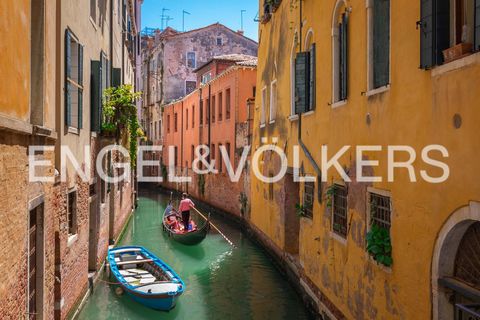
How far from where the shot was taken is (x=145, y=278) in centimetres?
1086

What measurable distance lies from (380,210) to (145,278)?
6.21 meters

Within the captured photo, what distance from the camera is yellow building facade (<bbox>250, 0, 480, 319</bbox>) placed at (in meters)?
A: 4.61

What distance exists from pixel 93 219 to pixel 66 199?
10.7 ft

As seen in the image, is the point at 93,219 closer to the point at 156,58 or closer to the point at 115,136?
the point at 115,136

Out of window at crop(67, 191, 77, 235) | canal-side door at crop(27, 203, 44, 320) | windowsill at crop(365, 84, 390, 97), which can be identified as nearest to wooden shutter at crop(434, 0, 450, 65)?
windowsill at crop(365, 84, 390, 97)

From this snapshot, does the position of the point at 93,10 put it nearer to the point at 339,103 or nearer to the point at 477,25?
the point at 339,103

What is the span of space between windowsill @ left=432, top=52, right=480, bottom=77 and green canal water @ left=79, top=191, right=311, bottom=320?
585cm

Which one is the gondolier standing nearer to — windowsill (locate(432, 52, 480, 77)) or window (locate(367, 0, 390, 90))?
window (locate(367, 0, 390, 90))

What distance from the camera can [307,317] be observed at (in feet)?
30.1

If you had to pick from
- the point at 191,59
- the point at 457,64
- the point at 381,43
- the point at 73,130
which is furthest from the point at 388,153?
the point at 191,59

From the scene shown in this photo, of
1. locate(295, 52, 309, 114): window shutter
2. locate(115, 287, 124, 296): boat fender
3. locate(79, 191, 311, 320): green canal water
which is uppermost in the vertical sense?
locate(295, 52, 309, 114): window shutter

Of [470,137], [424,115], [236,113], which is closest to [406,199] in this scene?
[424,115]

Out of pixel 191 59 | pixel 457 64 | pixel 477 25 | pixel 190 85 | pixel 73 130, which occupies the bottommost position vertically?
pixel 73 130

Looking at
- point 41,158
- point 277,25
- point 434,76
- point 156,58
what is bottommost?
point 41,158
